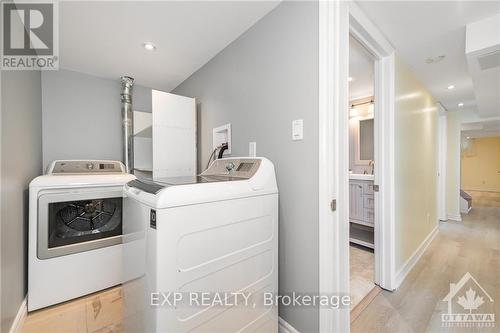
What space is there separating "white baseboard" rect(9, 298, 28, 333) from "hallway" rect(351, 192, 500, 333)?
215 cm

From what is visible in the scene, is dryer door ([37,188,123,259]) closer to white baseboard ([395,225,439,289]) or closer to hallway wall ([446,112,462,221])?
white baseboard ([395,225,439,289])

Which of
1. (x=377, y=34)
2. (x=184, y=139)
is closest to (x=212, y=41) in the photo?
(x=184, y=139)

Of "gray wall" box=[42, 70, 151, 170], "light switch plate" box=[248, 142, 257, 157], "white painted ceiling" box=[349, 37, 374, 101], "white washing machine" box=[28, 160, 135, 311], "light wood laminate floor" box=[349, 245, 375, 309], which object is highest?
"white painted ceiling" box=[349, 37, 374, 101]

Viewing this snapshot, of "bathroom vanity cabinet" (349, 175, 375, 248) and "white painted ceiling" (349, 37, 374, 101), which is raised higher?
"white painted ceiling" (349, 37, 374, 101)

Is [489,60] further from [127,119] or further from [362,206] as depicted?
[127,119]

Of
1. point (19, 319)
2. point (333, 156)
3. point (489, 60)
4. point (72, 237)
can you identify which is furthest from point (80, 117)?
point (489, 60)

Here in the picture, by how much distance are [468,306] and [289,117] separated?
2.03 m

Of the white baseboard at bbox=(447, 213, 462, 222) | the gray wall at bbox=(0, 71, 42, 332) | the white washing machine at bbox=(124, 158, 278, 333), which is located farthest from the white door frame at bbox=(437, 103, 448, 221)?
the gray wall at bbox=(0, 71, 42, 332)

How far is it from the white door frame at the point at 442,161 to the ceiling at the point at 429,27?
2.04m

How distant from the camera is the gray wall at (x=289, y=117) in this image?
47.7 inches

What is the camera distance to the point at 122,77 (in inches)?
102

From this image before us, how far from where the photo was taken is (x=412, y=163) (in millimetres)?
2287

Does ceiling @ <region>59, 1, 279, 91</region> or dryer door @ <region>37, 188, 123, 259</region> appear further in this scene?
dryer door @ <region>37, 188, 123, 259</region>

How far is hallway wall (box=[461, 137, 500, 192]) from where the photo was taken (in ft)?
25.8
